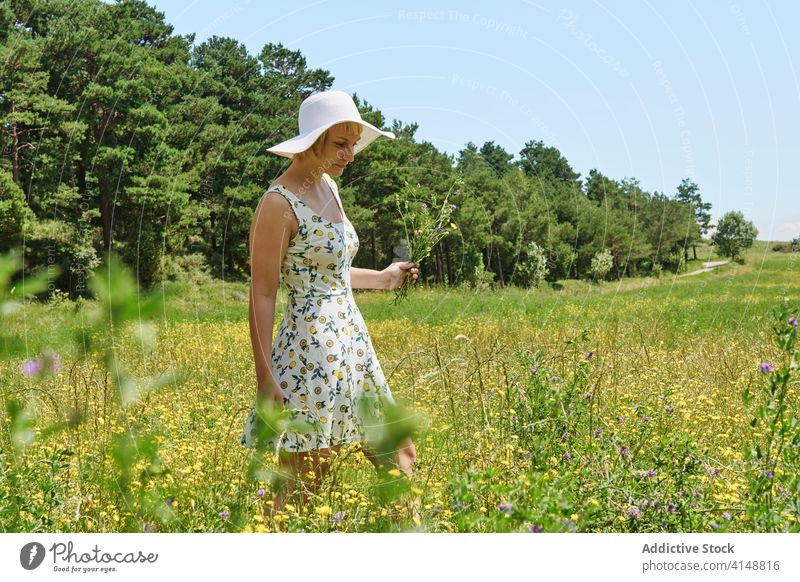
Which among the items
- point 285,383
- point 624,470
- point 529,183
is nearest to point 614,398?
point 624,470

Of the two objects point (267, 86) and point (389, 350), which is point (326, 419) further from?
point (267, 86)

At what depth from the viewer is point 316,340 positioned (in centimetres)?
310

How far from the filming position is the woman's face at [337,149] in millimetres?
3012

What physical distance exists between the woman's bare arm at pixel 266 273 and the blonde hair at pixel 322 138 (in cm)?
20

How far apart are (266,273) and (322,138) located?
60 centimetres

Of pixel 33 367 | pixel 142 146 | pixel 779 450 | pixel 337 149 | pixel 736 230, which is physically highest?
pixel 142 146

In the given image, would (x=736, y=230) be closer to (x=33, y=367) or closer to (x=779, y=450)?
(x=779, y=450)

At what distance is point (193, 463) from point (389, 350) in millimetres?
4096

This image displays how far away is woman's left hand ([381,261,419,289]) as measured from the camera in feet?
11.4

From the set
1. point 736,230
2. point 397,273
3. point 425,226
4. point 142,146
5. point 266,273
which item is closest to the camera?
point 266,273

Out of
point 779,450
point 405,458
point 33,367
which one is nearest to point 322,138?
point 405,458

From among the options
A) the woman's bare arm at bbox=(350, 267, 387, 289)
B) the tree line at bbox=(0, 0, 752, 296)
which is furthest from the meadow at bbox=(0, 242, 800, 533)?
the tree line at bbox=(0, 0, 752, 296)
